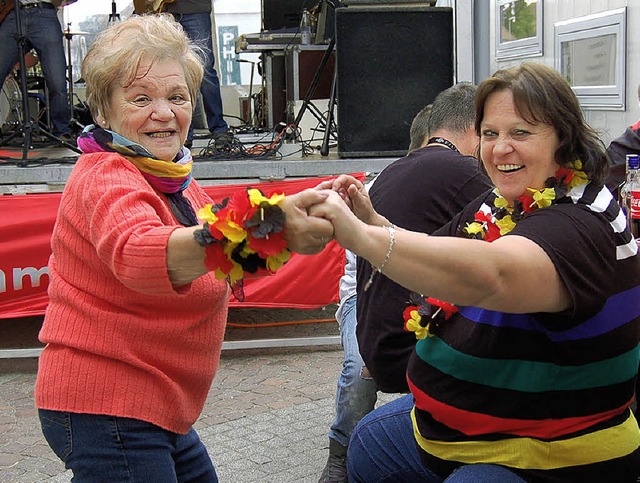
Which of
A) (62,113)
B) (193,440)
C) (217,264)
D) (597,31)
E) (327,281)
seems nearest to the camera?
(217,264)

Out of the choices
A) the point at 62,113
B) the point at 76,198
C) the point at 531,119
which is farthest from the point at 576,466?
the point at 62,113

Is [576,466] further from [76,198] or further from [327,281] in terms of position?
[327,281]

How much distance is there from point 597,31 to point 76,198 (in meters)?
5.28

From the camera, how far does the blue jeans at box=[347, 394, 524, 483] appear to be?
2518 mm

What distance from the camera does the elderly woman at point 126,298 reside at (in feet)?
6.75

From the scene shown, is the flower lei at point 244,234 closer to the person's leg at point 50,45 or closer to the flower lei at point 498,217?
the flower lei at point 498,217

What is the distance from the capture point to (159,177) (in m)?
2.22

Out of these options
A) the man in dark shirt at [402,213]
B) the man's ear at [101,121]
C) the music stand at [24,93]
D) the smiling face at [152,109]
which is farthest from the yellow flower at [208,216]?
the music stand at [24,93]

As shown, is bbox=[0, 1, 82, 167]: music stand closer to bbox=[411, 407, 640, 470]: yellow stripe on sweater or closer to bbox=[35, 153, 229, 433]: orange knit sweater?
bbox=[35, 153, 229, 433]: orange knit sweater

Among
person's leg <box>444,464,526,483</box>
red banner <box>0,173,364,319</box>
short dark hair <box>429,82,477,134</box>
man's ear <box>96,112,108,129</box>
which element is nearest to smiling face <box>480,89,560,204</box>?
person's leg <box>444,464,526,483</box>

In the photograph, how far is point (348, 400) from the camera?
380 centimetres

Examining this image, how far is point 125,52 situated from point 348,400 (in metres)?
2.06

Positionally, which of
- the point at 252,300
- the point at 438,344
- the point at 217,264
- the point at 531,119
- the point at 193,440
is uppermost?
the point at 531,119

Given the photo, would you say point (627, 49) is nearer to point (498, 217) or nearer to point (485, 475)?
point (498, 217)
